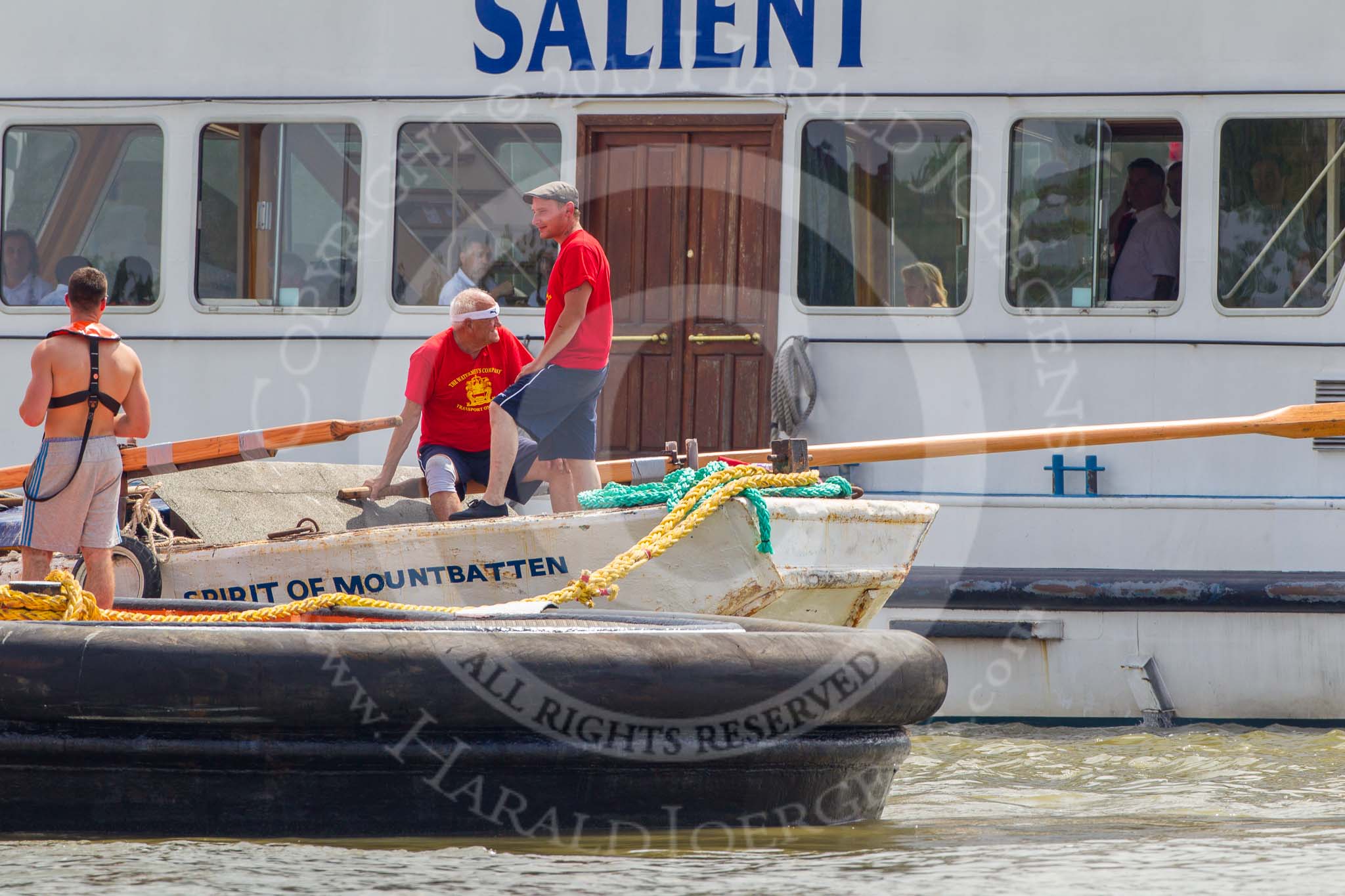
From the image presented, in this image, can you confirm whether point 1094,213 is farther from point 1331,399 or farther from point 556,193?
point 556,193

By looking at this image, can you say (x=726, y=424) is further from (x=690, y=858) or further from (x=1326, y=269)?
(x=690, y=858)

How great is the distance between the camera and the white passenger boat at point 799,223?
659 centimetres

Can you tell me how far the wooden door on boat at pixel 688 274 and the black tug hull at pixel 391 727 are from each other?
3.01 metres

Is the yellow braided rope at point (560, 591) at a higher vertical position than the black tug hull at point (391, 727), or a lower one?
higher

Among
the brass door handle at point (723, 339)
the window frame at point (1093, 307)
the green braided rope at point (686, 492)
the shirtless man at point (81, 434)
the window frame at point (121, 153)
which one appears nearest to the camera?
the green braided rope at point (686, 492)

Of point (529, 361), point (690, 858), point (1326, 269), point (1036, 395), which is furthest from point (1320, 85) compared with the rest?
point (690, 858)

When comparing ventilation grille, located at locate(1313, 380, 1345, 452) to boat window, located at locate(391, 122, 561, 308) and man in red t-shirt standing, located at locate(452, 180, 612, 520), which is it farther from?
boat window, located at locate(391, 122, 561, 308)

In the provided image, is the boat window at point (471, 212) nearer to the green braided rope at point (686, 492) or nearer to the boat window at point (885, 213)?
the boat window at point (885, 213)

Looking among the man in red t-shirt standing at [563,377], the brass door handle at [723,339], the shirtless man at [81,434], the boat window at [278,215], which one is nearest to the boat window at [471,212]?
the boat window at [278,215]

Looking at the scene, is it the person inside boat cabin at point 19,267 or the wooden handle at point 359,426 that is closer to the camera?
the wooden handle at point 359,426

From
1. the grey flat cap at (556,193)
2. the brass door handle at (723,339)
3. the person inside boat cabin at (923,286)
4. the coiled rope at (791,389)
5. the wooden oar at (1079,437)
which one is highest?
the grey flat cap at (556,193)

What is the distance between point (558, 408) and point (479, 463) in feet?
1.87

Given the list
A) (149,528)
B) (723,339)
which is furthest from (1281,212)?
(149,528)

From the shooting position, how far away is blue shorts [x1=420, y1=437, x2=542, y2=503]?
6340 mm
